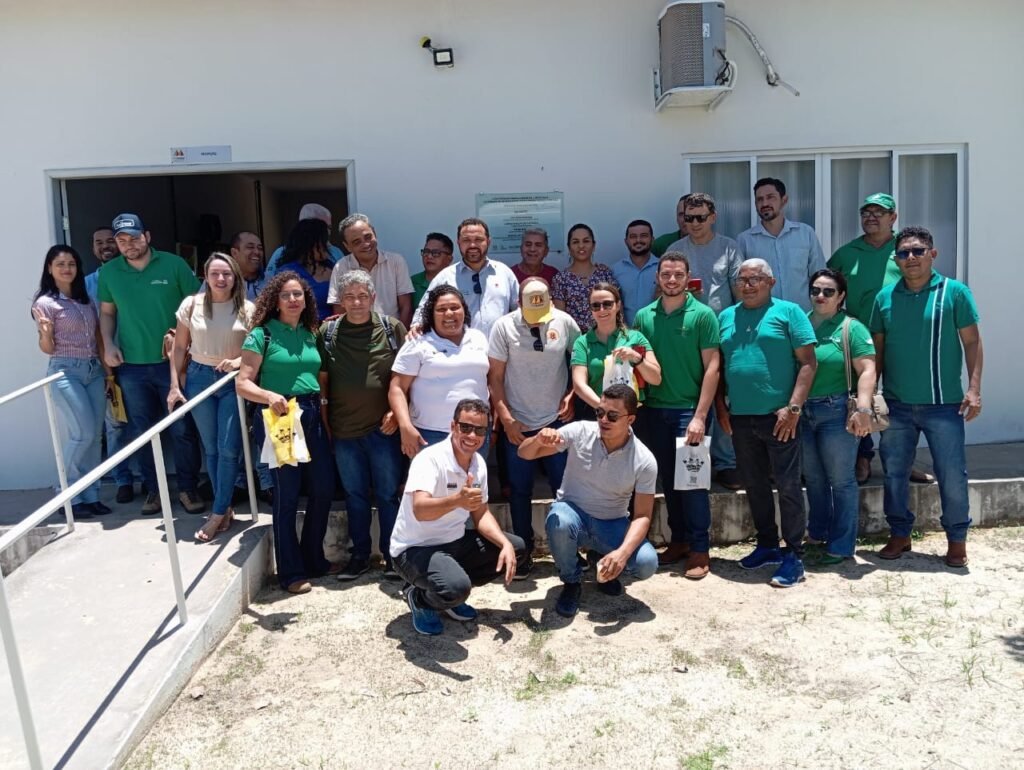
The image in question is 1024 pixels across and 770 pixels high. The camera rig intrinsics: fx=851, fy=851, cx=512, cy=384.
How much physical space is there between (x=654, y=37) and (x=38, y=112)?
445cm

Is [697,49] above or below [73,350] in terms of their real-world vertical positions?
above

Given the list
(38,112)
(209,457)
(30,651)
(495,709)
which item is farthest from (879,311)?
(38,112)

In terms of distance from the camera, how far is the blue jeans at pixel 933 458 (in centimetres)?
481

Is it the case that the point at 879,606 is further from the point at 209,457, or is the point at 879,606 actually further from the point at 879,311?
the point at 209,457

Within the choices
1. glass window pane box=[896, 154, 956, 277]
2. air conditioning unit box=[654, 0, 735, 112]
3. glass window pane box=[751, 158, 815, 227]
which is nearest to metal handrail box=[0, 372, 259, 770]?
air conditioning unit box=[654, 0, 735, 112]

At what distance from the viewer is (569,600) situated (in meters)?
4.45

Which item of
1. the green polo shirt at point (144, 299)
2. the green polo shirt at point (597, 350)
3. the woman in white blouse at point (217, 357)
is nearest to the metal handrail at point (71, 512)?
the woman in white blouse at point (217, 357)

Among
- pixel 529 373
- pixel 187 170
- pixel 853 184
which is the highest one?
pixel 187 170

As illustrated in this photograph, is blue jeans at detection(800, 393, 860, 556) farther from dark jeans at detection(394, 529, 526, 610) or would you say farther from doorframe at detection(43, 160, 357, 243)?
doorframe at detection(43, 160, 357, 243)

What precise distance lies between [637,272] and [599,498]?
1.79 m

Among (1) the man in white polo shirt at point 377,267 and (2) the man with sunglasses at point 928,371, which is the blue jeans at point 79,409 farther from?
(2) the man with sunglasses at point 928,371

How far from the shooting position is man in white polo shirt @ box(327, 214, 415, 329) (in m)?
5.14

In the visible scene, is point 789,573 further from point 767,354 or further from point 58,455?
point 58,455

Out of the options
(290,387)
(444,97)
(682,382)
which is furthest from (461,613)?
(444,97)
